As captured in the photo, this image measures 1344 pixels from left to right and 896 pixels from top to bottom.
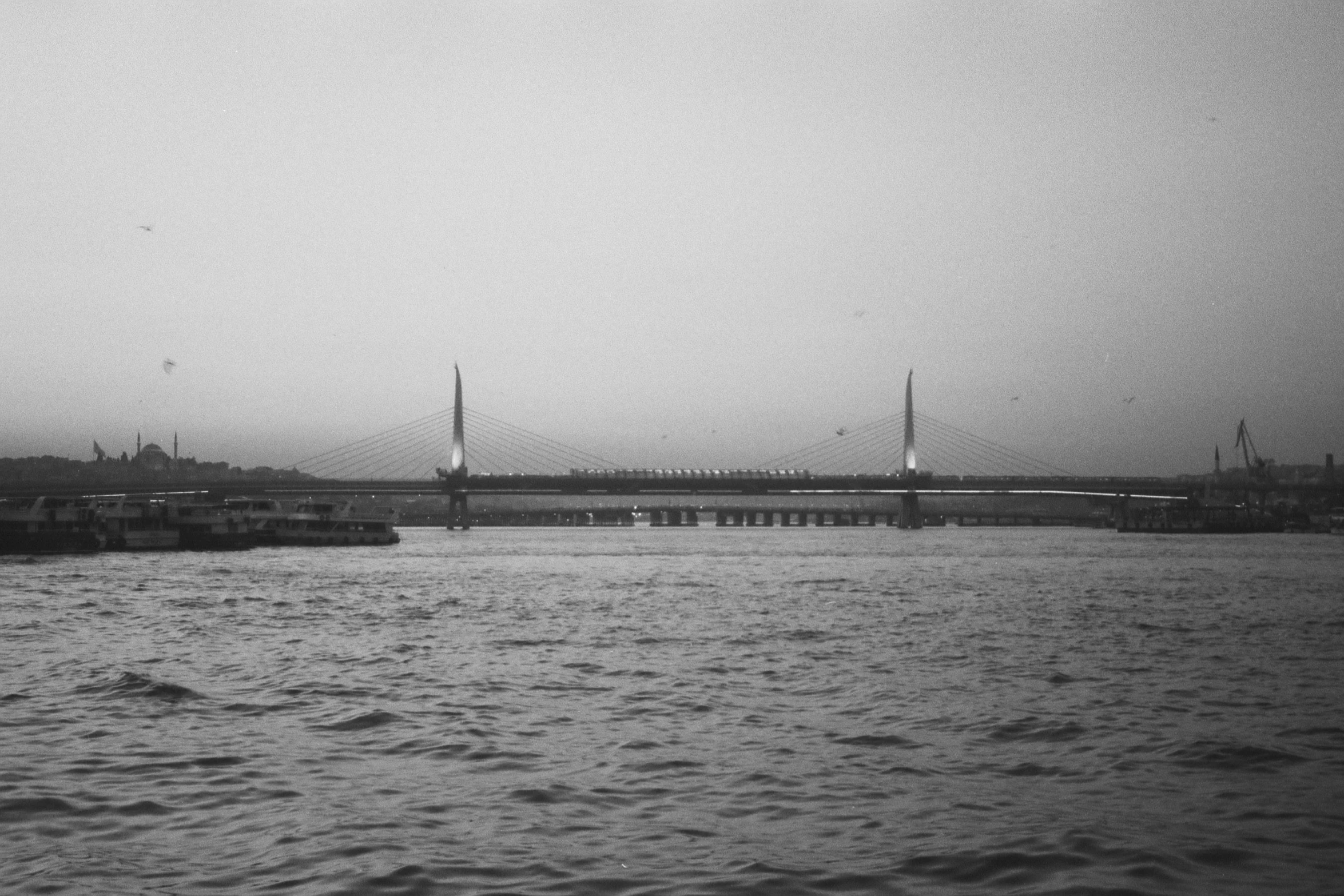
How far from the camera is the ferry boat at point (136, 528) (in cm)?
6687

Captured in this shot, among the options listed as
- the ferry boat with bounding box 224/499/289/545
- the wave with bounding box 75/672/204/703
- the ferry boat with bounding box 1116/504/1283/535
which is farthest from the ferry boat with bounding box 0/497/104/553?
the ferry boat with bounding box 1116/504/1283/535

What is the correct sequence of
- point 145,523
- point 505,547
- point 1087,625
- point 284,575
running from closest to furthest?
point 1087,625 < point 284,575 < point 145,523 < point 505,547

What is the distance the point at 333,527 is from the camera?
87.3 metres

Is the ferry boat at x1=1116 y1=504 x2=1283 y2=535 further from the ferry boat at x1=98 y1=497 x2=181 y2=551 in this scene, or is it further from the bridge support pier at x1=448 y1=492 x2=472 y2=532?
the ferry boat at x1=98 y1=497 x2=181 y2=551

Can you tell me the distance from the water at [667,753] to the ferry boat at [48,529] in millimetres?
35718

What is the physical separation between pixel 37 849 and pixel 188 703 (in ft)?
20.1

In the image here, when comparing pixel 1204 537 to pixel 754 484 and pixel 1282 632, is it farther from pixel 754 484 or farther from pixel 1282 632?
pixel 1282 632

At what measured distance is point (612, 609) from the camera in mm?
29828

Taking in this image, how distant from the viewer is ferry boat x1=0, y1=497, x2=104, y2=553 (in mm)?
57719

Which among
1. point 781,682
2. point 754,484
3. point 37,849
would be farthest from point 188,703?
point 754,484

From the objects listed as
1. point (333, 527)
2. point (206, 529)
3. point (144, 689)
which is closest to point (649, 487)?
point (333, 527)

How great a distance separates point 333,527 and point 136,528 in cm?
1914

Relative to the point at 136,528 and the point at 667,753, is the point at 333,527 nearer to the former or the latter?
the point at 136,528

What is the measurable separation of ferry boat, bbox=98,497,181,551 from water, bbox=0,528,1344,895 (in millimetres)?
43710
